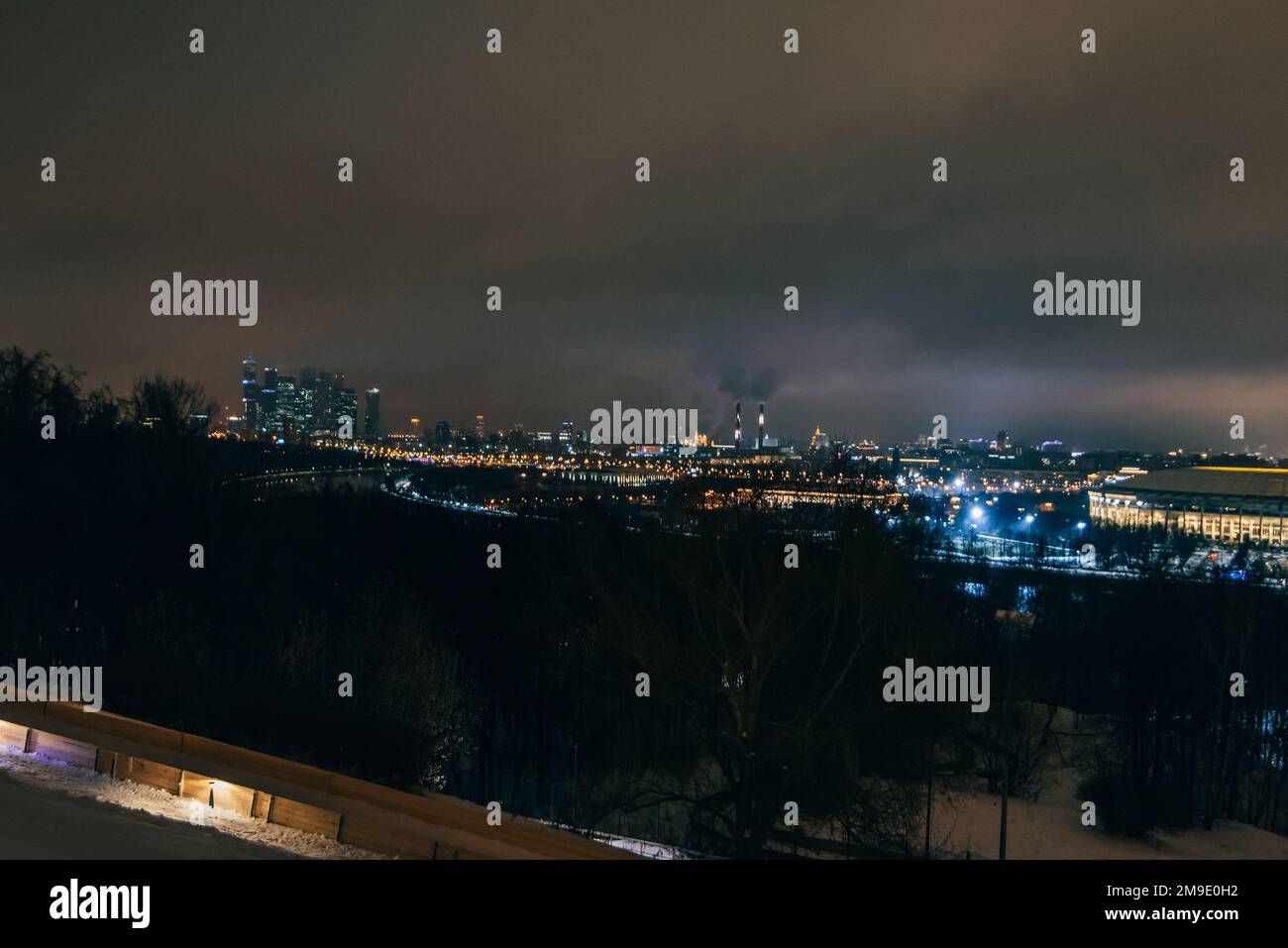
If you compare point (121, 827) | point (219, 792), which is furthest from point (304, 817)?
point (121, 827)

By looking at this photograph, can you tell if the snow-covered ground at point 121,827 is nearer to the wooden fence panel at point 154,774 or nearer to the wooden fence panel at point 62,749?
the wooden fence panel at point 154,774

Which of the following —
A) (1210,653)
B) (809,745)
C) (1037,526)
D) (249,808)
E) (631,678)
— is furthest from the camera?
(1037,526)

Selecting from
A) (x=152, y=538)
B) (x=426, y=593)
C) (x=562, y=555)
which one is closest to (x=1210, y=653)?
(x=562, y=555)

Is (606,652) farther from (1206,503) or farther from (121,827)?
(1206,503)

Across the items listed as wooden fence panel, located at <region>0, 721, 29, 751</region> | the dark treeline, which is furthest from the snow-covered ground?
the dark treeline

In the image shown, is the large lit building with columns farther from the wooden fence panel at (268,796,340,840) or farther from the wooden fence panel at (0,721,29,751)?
the wooden fence panel at (0,721,29,751)
